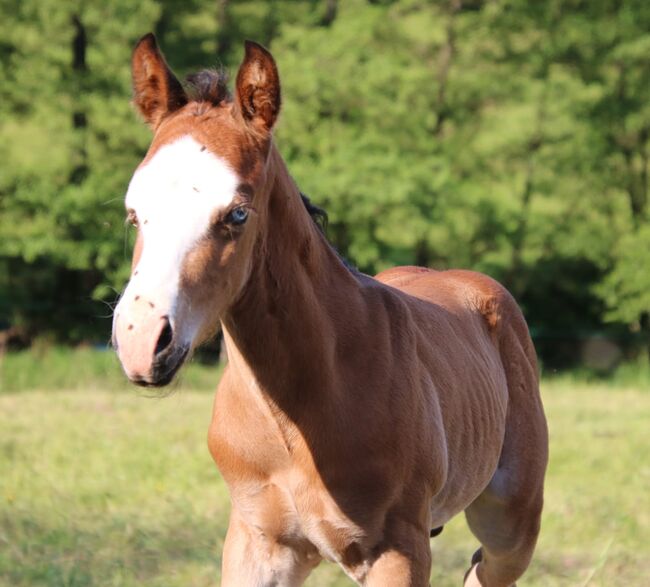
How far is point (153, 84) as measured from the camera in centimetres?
355

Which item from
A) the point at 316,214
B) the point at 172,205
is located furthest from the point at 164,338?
the point at 316,214

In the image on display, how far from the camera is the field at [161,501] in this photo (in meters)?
5.91

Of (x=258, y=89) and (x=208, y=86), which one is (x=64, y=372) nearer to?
(x=208, y=86)

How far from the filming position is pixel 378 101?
799 inches

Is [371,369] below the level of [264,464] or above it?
above

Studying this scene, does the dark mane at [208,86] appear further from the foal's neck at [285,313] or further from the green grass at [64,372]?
the green grass at [64,372]

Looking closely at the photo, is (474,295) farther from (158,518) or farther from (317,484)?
(158,518)

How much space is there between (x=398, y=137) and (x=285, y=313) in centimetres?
1769

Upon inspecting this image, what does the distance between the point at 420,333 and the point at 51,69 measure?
16405mm

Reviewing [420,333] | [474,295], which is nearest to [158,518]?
[474,295]

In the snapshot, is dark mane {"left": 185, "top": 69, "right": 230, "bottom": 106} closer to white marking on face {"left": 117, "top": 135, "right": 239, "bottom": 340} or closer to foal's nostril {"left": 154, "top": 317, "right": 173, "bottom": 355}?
white marking on face {"left": 117, "top": 135, "right": 239, "bottom": 340}

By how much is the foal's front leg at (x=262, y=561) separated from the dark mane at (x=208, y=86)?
143 cm

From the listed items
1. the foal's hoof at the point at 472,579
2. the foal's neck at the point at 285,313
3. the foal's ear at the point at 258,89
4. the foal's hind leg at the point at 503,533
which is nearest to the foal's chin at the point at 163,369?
the foal's neck at the point at 285,313

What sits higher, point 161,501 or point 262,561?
point 262,561
